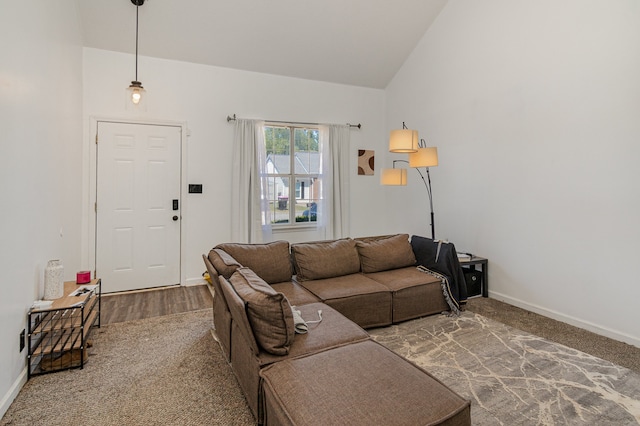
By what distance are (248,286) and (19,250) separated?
1514mm

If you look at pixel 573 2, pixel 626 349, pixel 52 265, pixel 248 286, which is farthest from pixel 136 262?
pixel 573 2

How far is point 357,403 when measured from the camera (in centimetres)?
139

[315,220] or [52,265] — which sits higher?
[315,220]

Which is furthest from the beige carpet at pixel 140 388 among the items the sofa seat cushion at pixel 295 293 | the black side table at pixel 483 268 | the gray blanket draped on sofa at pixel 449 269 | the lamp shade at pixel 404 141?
the black side table at pixel 483 268

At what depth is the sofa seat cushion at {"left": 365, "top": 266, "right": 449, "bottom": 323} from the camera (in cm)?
317

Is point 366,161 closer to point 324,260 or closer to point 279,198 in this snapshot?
point 279,198

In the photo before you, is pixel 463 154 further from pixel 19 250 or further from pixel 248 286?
pixel 19 250

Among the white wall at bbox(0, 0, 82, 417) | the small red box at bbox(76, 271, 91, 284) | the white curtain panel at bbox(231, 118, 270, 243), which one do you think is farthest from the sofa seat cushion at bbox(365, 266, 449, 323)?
the white wall at bbox(0, 0, 82, 417)

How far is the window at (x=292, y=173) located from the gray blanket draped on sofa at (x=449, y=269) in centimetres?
215

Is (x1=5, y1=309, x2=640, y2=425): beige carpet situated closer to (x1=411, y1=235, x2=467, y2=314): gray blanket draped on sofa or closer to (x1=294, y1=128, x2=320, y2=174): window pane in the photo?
(x1=411, y1=235, x2=467, y2=314): gray blanket draped on sofa

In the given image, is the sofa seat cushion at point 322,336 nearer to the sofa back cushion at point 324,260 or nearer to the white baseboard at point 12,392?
the sofa back cushion at point 324,260

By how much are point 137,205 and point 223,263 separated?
239cm

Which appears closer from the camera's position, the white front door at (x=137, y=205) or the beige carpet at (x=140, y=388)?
the beige carpet at (x=140, y=388)

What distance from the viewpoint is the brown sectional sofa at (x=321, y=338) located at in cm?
139
